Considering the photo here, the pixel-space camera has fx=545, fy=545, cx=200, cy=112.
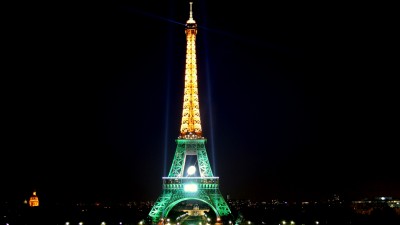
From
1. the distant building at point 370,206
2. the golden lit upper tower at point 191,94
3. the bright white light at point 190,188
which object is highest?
the golden lit upper tower at point 191,94

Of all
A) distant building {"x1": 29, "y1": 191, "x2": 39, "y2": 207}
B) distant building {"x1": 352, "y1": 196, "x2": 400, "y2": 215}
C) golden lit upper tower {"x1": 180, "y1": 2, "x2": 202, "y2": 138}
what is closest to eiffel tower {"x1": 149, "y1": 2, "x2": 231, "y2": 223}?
golden lit upper tower {"x1": 180, "y1": 2, "x2": 202, "y2": 138}

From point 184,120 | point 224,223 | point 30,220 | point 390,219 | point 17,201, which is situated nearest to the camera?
point 390,219

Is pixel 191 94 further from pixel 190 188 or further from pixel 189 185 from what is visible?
pixel 190 188

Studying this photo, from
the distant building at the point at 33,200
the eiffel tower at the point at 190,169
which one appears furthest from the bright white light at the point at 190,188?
the distant building at the point at 33,200

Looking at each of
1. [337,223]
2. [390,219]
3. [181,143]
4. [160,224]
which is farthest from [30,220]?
[390,219]

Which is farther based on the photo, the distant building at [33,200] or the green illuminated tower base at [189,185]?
the distant building at [33,200]

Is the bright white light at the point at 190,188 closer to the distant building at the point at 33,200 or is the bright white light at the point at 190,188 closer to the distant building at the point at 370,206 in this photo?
the distant building at the point at 370,206

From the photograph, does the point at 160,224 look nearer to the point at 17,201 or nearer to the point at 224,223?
the point at 224,223
